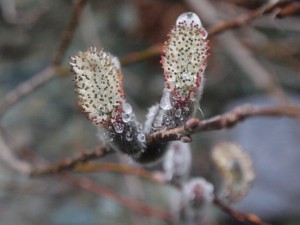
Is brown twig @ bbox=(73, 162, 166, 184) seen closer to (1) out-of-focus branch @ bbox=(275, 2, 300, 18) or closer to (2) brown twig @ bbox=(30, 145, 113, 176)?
(2) brown twig @ bbox=(30, 145, 113, 176)

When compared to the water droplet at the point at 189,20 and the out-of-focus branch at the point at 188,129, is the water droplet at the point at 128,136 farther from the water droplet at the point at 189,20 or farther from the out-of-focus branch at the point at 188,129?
the water droplet at the point at 189,20

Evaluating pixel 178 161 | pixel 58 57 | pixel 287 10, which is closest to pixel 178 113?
pixel 178 161

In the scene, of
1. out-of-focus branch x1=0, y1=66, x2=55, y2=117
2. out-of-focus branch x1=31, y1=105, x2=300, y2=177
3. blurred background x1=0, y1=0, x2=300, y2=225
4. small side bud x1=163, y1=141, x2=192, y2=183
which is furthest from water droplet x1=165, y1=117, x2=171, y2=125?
blurred background x1=0, y1=0, x2=300, y2=225

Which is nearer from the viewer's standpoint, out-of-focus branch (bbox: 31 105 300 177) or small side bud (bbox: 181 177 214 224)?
out-of-focus branch (bbox: 31 105 300 177)

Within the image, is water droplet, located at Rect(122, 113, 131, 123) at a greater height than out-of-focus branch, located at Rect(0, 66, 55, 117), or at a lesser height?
greater

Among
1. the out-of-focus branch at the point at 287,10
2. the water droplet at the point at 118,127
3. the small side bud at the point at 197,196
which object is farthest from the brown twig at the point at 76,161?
the out-of-focus branch at the point at 287,10

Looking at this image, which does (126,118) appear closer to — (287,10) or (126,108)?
(126,108)

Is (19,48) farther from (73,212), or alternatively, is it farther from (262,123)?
(262,123)

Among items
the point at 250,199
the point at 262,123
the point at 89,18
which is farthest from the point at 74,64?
the point at 262,123
